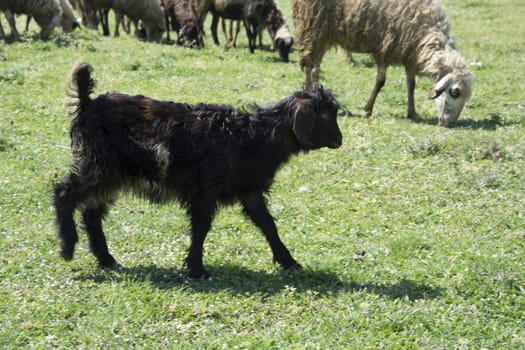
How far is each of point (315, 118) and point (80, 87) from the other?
6.29 ft

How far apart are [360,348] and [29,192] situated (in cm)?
424

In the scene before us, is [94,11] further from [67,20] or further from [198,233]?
[198,233]

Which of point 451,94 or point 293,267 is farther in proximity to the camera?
point 451,94

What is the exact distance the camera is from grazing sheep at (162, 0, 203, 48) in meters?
17.8

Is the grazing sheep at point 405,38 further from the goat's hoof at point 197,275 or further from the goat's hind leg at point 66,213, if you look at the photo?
the goat's hind leg at point 66,213

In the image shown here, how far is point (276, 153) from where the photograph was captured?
553cm

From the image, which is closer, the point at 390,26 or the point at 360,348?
the point at 360,348

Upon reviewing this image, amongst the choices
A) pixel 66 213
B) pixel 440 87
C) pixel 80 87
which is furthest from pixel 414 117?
pixel 66 213

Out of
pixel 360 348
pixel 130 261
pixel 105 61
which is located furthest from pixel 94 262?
pixel 105 61

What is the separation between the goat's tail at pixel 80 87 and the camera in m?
5.30

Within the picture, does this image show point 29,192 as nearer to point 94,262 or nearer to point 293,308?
point 94,262

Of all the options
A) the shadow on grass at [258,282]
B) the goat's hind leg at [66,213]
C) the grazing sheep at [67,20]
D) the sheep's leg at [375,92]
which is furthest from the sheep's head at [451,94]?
the grazing sheep at [67,20]

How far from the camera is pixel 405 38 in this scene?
11188 millimetres

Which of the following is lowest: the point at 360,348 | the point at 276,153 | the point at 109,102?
the point at 360,348
